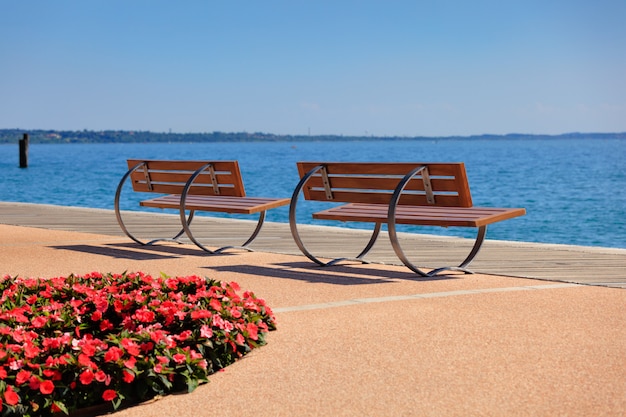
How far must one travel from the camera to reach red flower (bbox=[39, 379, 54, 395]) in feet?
12.8

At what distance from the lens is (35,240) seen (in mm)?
10055

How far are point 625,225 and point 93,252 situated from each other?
26.1 metres

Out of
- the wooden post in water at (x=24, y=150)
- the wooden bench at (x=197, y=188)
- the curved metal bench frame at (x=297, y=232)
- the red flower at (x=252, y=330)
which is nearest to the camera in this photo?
the red flower at (x=252, y=330)

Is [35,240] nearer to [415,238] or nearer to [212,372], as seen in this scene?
[415,238]

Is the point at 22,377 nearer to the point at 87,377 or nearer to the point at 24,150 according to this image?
the point at 87,377

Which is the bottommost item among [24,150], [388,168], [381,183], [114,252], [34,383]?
[24,150]

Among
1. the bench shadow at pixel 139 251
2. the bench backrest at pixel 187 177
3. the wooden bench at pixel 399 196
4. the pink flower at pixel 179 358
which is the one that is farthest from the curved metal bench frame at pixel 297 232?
the pink flower at pixel 179 358

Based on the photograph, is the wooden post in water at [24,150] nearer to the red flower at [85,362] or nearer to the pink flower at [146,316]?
the pink flower at [146,316]

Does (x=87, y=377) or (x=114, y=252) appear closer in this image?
(x=87, y=377)

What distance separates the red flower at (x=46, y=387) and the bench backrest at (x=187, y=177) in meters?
5.14

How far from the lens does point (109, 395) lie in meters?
3.93

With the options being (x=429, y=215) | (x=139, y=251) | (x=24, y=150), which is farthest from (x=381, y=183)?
(x=24, y=150)

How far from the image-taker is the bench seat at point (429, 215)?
23.4 feet

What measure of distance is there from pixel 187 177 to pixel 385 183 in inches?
113
